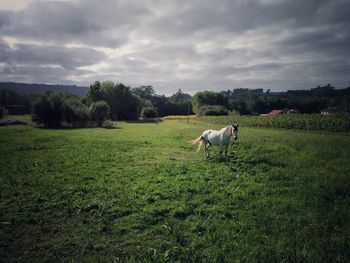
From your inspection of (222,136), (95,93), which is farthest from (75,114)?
(222,136)

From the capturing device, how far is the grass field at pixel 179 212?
5.96 metres

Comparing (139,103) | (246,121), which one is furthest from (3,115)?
(246,121)

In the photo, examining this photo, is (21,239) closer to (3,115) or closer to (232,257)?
(232,257)

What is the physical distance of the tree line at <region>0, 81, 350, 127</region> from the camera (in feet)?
186

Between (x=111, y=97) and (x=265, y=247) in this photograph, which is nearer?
(x=265, y=247)

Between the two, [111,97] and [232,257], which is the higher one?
[111,97]

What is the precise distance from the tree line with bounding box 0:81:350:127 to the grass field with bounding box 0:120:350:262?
4765 cm

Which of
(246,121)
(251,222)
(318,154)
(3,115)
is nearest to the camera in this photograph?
(251,222)

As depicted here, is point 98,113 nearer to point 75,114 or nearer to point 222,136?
point 75,114

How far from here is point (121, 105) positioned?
9188cm

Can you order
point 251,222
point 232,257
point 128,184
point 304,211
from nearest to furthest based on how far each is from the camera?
point 232,257, point 251,222, point 304,211, point 128,184

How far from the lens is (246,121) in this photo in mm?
54156

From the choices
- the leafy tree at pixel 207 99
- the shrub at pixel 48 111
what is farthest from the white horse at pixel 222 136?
the leafy tree at pixel 207 99

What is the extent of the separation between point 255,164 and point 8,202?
42.7 feet
